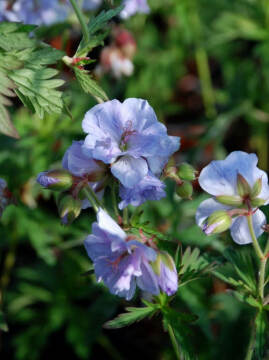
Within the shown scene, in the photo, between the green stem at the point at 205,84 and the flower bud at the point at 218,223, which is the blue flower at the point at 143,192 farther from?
the green stem at the point at 205,84

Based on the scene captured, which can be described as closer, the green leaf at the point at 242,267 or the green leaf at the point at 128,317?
the green leaf at the point at 128,317

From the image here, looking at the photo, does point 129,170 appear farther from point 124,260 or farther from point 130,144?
point 124,260

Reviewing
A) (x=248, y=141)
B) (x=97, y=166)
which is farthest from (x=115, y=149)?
(x=248, y=141)

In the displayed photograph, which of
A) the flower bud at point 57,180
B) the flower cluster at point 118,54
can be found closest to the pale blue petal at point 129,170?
the flower bud at point 57,180

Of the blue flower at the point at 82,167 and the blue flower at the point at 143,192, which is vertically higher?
the blue flower at the point at 82,167

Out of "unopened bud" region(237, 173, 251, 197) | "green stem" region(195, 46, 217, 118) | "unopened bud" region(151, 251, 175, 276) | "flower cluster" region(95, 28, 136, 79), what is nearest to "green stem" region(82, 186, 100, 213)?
"unopened bud" region(151, 251, 175, 276)

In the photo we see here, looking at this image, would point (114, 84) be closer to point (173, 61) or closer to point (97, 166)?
point (173, 61)
